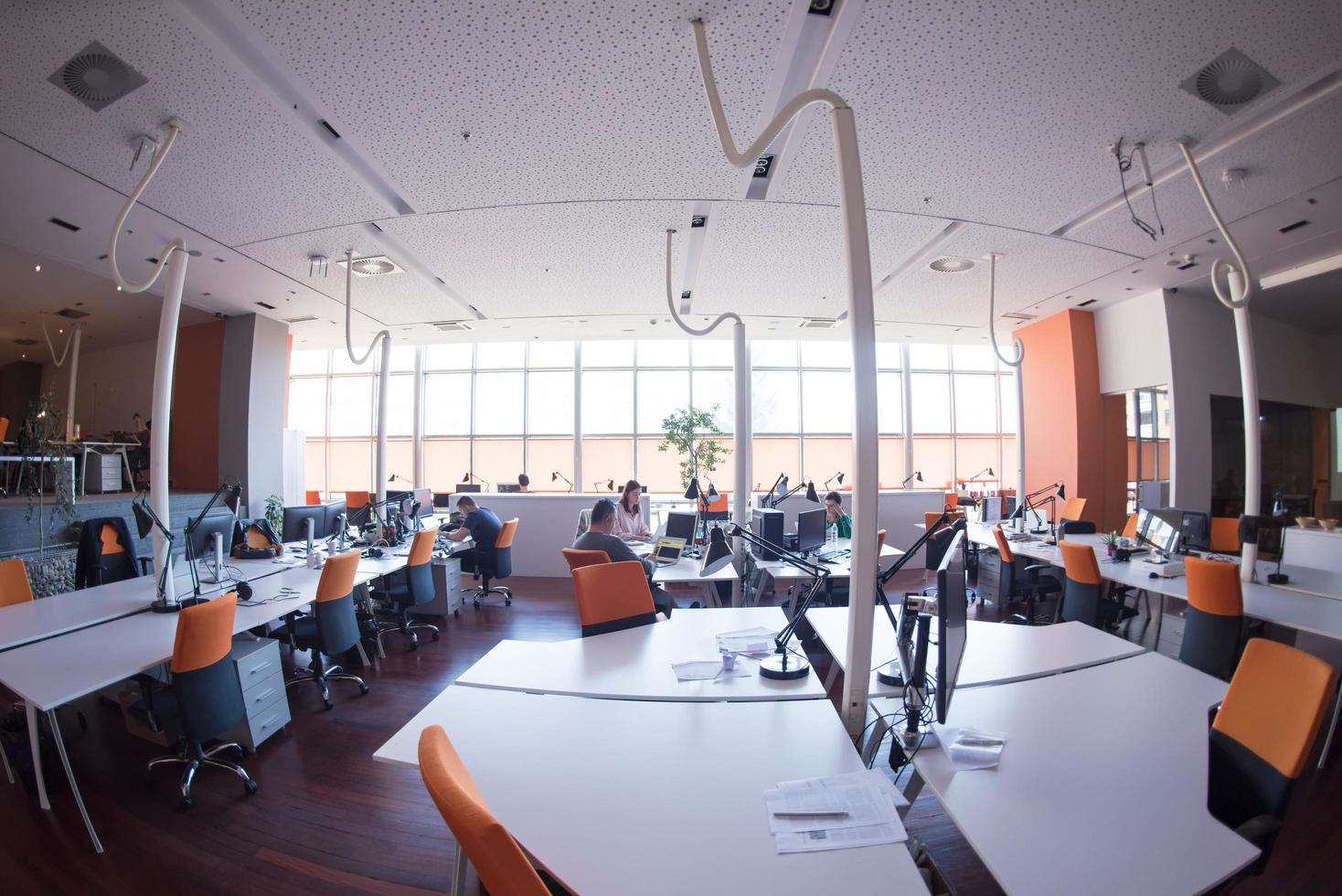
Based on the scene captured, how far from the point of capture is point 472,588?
663 cm

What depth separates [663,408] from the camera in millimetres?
9992

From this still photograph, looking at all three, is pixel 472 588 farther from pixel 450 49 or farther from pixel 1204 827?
pixel 1204 827

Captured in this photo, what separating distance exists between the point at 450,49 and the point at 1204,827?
4026mm

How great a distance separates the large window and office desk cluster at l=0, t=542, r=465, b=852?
A: 20.2ft

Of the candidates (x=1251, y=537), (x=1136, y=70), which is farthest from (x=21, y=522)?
(x=1251, y=537)

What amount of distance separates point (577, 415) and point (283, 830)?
7879 mm

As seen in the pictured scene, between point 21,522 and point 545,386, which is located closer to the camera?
point 21,522

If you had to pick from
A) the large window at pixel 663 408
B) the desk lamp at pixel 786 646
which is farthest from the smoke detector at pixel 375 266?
the desk lamp at pixel 786 646

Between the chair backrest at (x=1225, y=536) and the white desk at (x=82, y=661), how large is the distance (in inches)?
319

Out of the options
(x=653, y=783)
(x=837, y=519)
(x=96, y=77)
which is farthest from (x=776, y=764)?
(x=96, y=77)

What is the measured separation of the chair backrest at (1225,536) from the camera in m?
5.06

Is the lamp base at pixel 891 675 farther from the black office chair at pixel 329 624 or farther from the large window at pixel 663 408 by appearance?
the large window at pixel 663 408

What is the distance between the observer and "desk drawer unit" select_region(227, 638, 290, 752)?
283 cm

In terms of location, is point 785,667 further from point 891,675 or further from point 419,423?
point 419,423
